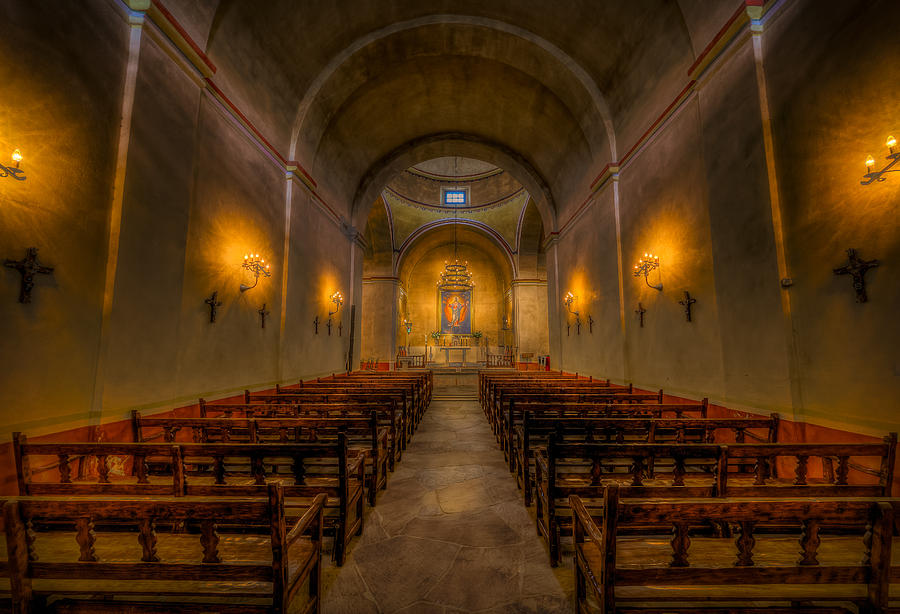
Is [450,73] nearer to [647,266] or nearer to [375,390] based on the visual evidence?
[647,266]

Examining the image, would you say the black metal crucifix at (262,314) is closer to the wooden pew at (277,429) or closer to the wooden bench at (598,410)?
the wooden pew at (277,429)

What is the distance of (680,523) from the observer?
57.8 inches

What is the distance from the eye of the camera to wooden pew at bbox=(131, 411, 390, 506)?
3.19 m

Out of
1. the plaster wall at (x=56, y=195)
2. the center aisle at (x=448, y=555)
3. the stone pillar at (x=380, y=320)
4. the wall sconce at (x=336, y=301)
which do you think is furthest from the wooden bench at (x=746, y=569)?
the stone pillar at (x=380, y=320)

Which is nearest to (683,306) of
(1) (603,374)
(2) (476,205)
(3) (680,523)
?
(1) (603,374)

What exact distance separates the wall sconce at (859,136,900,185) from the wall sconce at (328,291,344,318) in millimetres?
9603

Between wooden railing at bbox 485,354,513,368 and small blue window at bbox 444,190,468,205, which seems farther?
wooden railing at bbox 485,354,513,368

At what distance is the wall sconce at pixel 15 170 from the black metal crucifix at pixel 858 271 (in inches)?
272

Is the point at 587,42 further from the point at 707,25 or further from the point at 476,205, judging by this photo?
the point at 476,205

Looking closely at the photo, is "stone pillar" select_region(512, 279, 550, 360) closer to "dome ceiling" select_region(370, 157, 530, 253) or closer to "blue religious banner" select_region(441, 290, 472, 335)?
"dome ceiling" select_region(370, 157, 530, 253)

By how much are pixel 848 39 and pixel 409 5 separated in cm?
720

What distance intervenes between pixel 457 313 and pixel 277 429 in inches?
793

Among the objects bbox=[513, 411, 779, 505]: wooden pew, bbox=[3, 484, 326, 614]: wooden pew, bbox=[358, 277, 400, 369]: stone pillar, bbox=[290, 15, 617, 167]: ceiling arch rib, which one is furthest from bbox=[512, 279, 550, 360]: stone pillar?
bbox=[3, 484, 326, 614]: wooden pew

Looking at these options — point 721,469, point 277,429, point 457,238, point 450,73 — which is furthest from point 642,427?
point 457,238
